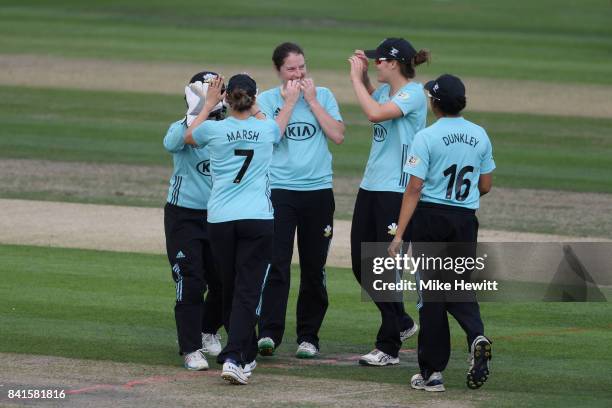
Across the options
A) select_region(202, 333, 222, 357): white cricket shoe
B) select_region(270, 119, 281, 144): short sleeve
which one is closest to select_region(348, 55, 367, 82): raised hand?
select_region(270, 119, 281, 144): short sleeve

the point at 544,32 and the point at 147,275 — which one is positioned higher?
the point at 544,32

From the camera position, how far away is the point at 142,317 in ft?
35.4

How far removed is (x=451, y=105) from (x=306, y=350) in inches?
85.7

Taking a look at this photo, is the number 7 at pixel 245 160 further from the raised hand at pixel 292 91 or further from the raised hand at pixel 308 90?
the raised hand at pixel 308 90

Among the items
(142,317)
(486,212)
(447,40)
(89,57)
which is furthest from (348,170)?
(447,40)

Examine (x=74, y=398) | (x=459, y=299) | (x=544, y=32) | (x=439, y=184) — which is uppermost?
(x=544, y=32)

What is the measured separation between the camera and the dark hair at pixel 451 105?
8461mm

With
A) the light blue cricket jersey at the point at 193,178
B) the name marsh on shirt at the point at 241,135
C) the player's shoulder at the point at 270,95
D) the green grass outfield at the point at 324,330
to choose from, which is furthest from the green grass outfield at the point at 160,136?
the name marsh on shirt at the point at 241,135

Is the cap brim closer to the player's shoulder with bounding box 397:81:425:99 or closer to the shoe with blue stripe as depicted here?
the player's shoulder with bounding box 397:81:425:99

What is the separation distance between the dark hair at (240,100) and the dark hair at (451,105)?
116 cm

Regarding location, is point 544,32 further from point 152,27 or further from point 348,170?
point 348,170

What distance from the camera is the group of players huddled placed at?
8445 millimetres

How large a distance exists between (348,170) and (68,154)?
451cm

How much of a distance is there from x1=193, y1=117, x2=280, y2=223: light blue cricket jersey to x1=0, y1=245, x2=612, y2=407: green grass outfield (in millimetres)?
1187
